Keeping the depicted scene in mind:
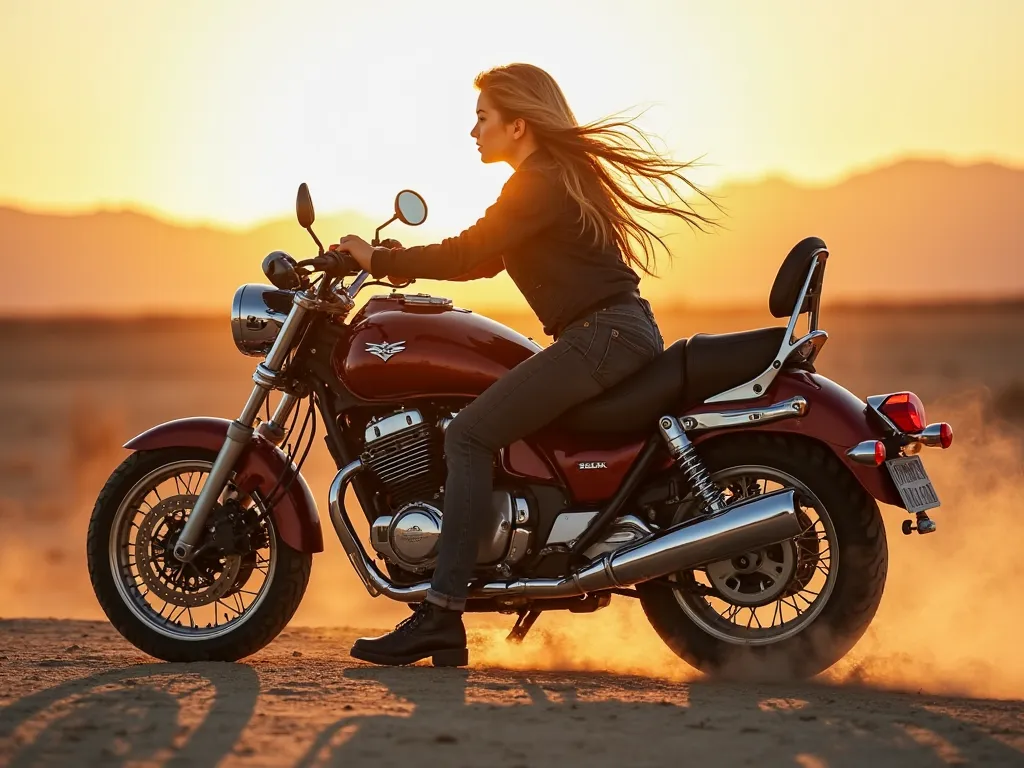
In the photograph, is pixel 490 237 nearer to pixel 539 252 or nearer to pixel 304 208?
pixel 539 252

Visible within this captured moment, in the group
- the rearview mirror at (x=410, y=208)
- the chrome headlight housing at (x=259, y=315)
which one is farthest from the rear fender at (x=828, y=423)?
the chrome headlight housing at (x=259, y=315)

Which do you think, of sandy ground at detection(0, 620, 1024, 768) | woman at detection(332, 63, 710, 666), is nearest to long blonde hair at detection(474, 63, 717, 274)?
woman at detection(332, 63, 710, 666)

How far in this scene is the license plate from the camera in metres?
5.87

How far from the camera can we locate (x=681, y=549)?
19.5ft

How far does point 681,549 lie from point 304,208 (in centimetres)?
211

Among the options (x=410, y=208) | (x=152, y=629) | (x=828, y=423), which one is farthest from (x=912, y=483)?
(x=152, y=629)

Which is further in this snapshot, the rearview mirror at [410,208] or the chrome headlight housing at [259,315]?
the chrome headlight housing at [259,315]

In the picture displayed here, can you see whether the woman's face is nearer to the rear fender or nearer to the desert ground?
the rear fender

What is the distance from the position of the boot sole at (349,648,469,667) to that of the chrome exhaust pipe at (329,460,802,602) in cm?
25

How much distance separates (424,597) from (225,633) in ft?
3.40

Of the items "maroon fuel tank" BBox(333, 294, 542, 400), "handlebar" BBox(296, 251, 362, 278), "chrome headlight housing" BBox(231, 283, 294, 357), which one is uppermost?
"handlebar" BBox(296, 251, 362, 278)

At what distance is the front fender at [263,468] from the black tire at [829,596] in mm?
1627

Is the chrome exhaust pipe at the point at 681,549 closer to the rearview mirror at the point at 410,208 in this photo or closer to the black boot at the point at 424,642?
the black boot at the point at 424,642

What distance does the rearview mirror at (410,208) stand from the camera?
6.45 m
